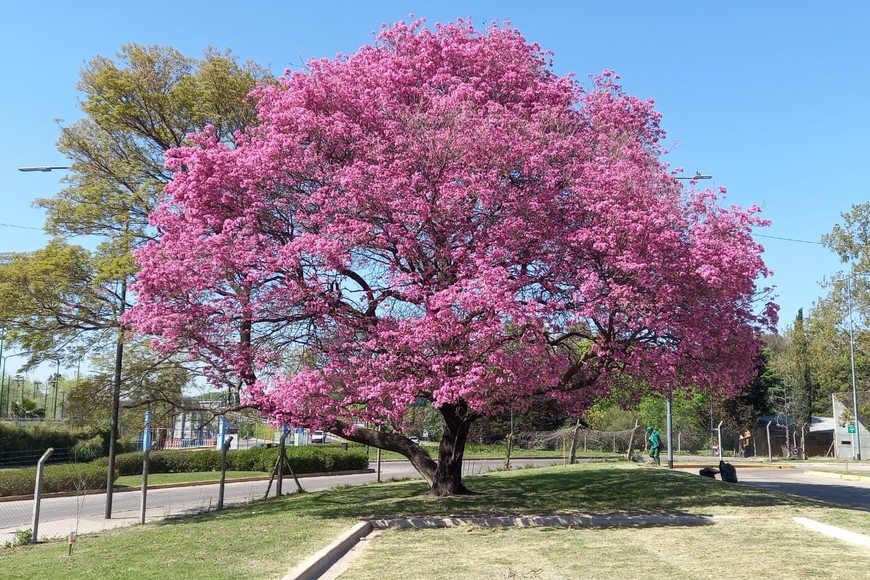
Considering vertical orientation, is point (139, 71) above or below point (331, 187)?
above

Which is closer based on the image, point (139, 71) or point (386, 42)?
point (386, 42)

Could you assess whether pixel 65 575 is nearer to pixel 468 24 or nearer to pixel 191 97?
pixel 468 24

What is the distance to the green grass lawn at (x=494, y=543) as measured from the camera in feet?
31.1

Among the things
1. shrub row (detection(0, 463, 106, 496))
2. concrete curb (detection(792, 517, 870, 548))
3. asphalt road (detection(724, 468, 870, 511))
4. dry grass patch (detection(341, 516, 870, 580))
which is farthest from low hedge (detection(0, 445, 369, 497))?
concrete curb (detection(792, 517, 870, 548))

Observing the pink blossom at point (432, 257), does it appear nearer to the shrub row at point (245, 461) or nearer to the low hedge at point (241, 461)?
the low hedge at point (241, 461)

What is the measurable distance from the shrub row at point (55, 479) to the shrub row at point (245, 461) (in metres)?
6.05

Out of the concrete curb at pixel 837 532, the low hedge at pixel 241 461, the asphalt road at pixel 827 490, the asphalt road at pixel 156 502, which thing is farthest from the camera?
the low hedge at pixel 241 461

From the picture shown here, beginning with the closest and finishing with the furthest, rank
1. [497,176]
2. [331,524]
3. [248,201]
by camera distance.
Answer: [331,524]
[497,176]
[248,201]

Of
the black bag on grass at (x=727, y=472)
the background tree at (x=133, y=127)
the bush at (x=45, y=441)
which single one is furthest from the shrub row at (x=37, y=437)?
the black bag on grass at (x=727, y=472)

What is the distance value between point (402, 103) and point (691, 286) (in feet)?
23.1

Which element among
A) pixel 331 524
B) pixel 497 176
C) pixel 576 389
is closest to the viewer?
pixel 331 524

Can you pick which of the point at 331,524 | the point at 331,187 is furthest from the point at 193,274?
the point at 331,524

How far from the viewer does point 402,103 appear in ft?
54.6

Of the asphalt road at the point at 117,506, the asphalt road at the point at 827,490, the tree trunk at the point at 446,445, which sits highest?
the tree trunk at the point at 446,445
